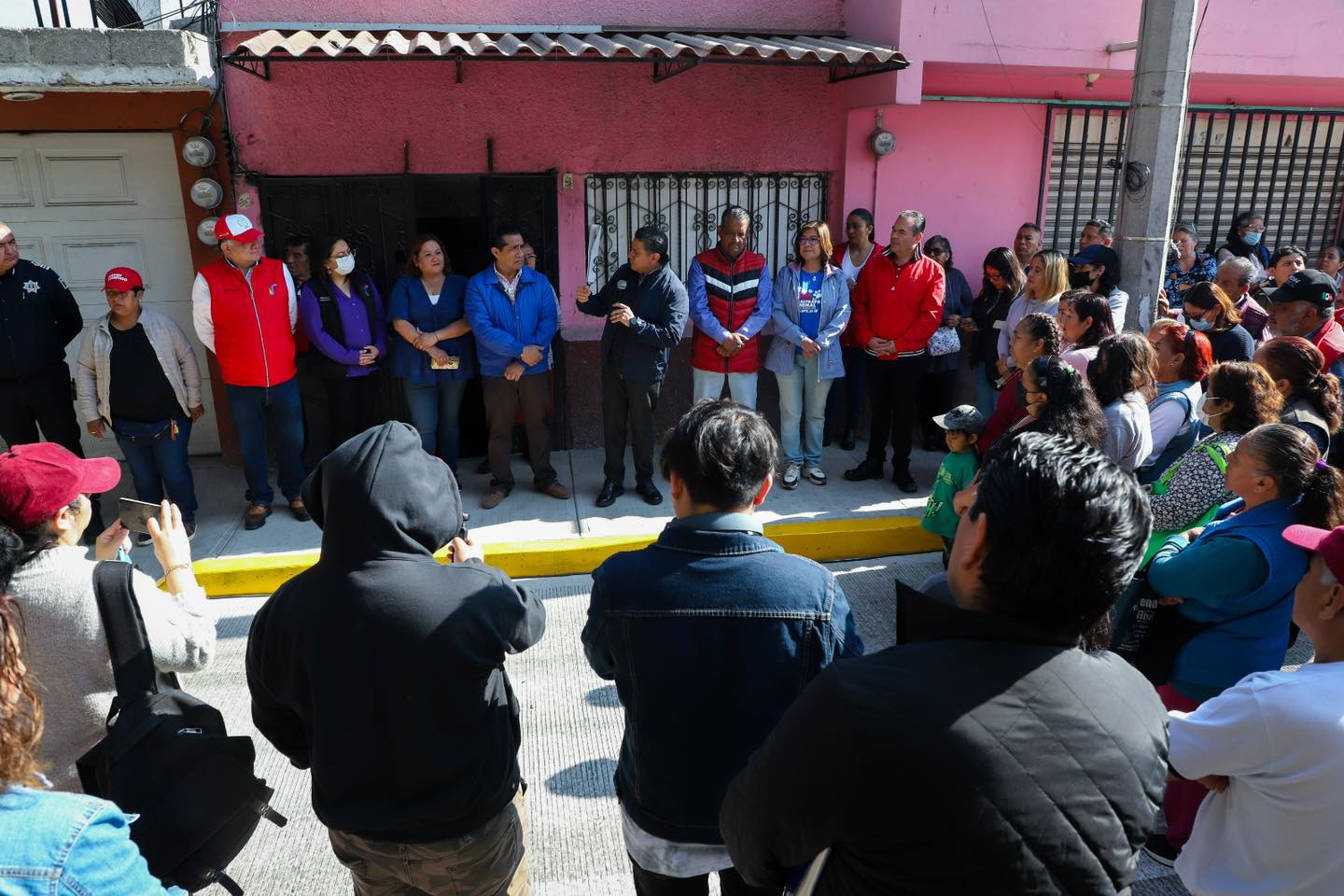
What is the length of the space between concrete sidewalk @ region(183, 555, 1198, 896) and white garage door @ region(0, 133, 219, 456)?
287 centimetres

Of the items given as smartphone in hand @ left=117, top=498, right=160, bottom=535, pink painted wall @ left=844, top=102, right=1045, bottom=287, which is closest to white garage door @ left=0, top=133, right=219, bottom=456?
smartphone in hand @ left=117, top=498, right=160, bottom=535

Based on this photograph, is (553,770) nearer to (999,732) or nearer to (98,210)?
(999,732)

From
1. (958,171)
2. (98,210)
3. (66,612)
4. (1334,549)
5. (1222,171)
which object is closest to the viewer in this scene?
(1334,549)

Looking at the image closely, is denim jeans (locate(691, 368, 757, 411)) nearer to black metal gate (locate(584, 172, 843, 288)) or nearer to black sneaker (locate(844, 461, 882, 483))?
black sneaker (locate(844, 461, 882, 483))

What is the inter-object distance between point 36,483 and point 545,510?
13.7 feet

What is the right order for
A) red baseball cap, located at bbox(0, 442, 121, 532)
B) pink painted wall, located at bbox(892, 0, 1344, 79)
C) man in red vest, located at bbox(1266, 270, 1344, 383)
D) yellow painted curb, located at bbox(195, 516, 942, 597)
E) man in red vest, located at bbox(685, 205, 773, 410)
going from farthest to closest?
1. pink painted wall, located at bbox(892, 0, 1344, 79)
2. man in red vest, located at bbox(685, 205, 773, 410)
3. yellow painted curb, located at bbox(195, 516, 942, 597)
4. man in red vest, located at bbox(1266, 270, 1344, 383)
5. red baseball cap, located at bbox(0, 442, 121, 532)

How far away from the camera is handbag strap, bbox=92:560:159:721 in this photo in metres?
2.27

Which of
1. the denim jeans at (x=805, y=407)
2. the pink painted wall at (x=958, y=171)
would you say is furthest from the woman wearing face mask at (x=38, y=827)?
the pink painted wall at (x=958, y=171)

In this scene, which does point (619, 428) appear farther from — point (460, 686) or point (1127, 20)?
point (1127, 20)

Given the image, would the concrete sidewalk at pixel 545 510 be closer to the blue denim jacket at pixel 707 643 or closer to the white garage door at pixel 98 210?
the white garage door at pixel 98 210

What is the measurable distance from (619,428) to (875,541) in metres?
A: 1.89

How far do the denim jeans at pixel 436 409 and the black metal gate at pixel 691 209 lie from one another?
157cm

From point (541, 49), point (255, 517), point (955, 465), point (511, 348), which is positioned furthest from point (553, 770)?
point (541, 49)

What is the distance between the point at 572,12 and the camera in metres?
7.05
